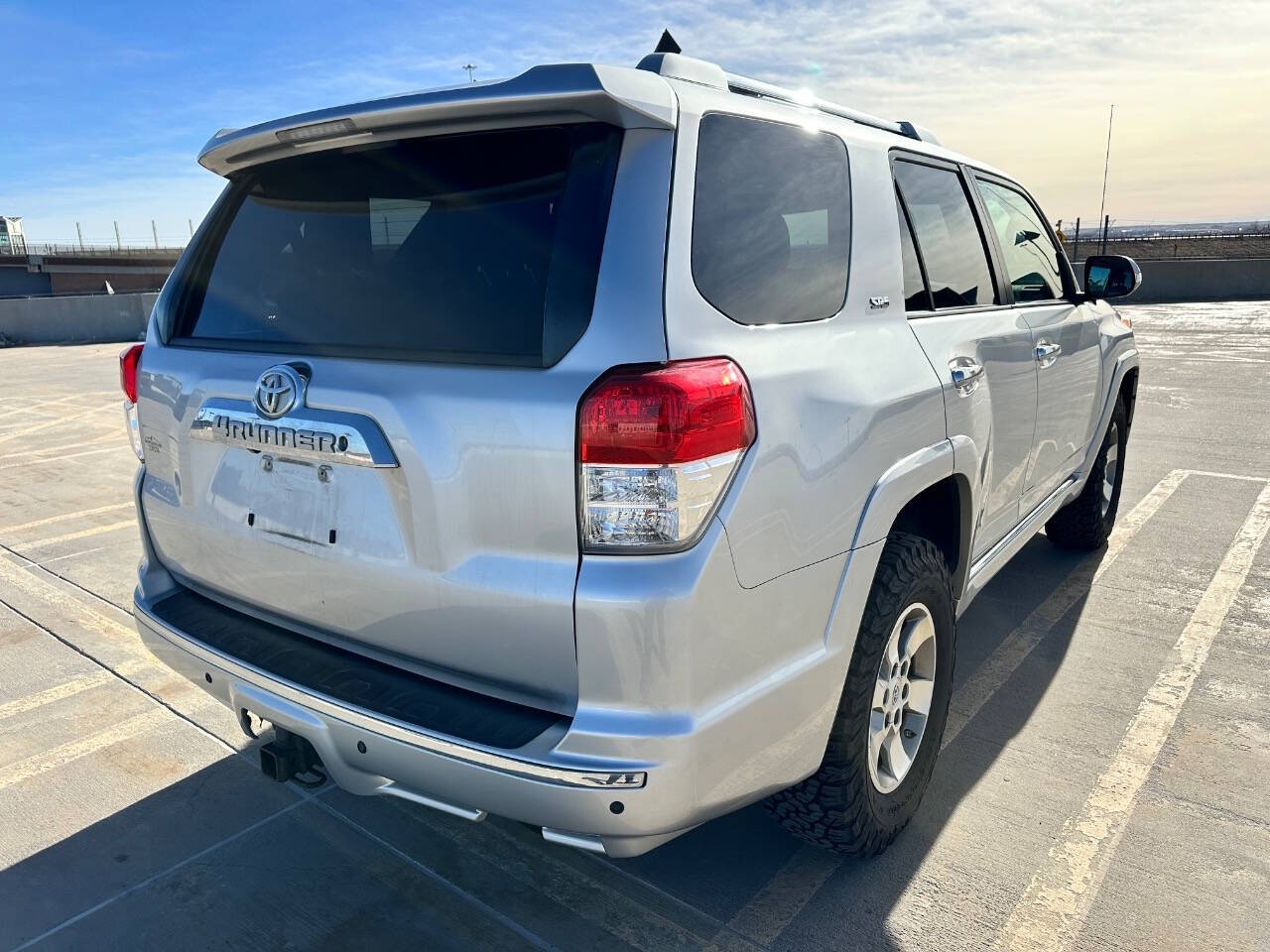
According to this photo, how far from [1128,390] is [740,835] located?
149 inches

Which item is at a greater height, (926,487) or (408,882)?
(926,487)

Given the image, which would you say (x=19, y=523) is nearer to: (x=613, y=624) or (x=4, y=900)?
(x=4, y=900)

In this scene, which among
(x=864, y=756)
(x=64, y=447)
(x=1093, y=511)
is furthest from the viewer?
(x=64, y=447)

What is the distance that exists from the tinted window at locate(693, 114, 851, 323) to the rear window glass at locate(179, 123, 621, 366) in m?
0.25

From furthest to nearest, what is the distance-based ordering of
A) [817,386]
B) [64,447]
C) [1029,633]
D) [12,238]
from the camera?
[12,238]
[64,447]
[1029,633]
[817,386]

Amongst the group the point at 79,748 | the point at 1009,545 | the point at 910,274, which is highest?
the point at 910,274

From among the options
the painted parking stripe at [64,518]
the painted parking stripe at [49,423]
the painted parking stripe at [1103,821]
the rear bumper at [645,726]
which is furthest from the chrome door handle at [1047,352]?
the painted parking stripe at [49,423]

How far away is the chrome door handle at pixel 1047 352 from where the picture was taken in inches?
142

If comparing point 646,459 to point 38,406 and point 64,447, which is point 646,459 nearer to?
point 64,447

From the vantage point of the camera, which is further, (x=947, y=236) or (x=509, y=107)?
(x=947, y=236)

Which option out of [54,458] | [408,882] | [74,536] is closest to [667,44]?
[408,882]

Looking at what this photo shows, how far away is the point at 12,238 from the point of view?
69625 millimetres

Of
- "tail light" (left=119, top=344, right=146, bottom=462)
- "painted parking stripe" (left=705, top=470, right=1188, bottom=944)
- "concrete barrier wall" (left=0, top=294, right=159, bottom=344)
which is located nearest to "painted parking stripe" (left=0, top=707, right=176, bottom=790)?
"tail light" (left=119, top=344, right=146, bottom=462)

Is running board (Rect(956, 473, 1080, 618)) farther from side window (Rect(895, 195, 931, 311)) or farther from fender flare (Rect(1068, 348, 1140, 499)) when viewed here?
side window (Rect(895, 195, 931, 311))
